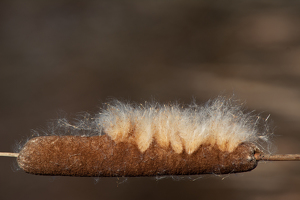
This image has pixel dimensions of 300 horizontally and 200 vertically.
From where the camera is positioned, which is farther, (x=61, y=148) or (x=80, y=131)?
(x=80, y=131)

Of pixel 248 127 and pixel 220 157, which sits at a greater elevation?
pixel 248 127

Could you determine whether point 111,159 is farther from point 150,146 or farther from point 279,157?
point 279,157

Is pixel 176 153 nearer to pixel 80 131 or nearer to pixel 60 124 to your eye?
pixel 80 131

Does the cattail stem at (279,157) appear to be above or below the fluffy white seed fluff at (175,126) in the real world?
below

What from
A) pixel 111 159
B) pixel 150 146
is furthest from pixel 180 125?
pixel 111 159

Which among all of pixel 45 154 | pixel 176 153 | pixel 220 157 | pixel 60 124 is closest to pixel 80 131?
pixel 60 124

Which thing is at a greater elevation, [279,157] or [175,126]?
[175,126]
